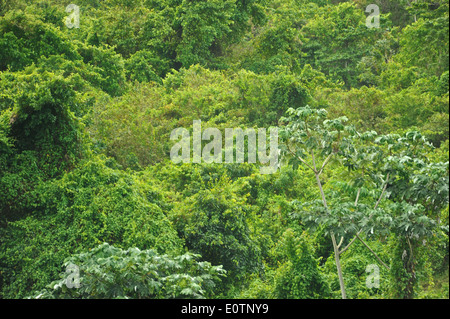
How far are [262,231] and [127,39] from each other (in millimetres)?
11295

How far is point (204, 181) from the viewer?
34.3 feet

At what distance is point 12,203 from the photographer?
791 centimetres

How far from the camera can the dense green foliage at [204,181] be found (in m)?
5.55

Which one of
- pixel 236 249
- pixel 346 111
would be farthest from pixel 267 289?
pixel 346 111

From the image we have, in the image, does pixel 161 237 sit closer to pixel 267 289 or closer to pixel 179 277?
pixel 267 289
